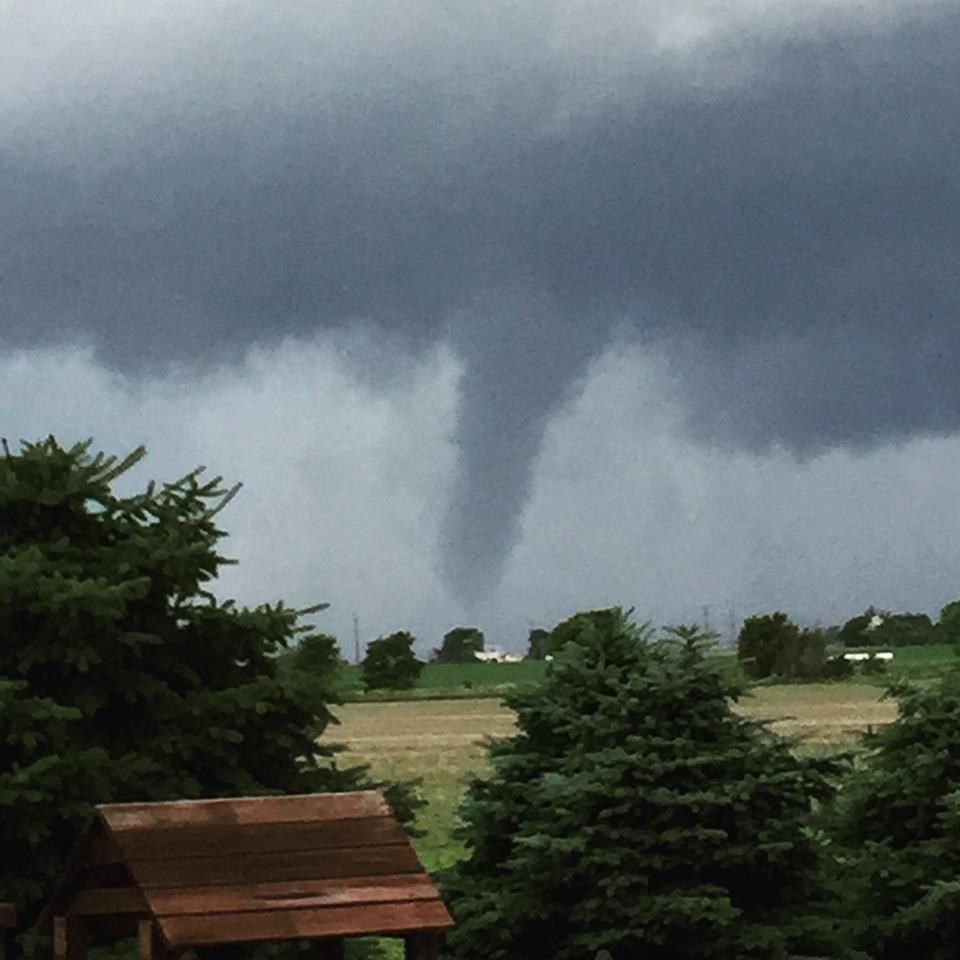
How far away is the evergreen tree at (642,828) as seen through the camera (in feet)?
49.0

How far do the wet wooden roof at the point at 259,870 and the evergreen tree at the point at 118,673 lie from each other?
1.92m

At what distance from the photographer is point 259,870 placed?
35.5 feet

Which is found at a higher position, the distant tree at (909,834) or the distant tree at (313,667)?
the distant tree at (313,667)

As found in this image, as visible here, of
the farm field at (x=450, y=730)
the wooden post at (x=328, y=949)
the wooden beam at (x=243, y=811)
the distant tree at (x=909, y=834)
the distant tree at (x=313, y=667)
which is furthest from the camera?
the farm field at (x=450, y=730)

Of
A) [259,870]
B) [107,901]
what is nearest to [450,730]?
[107,901]

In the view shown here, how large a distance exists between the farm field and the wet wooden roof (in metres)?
18.2

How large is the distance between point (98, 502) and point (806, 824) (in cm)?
583

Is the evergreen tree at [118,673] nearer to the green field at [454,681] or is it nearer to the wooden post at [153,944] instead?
the wooden post at [153,944]

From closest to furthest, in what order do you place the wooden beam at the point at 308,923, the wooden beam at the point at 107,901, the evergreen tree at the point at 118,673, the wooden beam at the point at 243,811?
the wooden beam at the point at 308,923, the wooden beam at the point at 243,811, the wooden beam at the point at 107,901, the evergreen tree at the point at 118,673

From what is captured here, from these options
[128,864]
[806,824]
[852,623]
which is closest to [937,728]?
[806,824]

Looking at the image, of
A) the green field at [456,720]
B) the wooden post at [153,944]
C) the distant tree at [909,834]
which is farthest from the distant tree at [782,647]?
the wooden post at [153,944]

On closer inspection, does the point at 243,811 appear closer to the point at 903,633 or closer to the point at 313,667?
the point at 313,667

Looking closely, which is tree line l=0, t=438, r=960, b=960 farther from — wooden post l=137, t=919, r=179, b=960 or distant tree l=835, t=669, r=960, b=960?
wooden post l=137, t=919, r=179, b=960

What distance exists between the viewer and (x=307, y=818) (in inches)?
442
